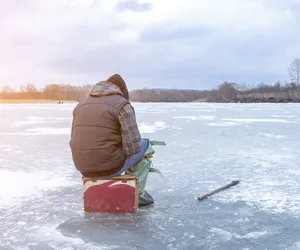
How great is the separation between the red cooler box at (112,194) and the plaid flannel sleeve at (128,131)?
0.25m

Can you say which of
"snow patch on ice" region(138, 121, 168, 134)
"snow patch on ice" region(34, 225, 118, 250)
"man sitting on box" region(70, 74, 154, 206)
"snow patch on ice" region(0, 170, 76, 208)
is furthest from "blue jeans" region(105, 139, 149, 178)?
"snow patch on ice" region(138, 121, 168, 134)

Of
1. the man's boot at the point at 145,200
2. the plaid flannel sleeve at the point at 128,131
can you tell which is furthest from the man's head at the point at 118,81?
the man's boot at the point at 145,200

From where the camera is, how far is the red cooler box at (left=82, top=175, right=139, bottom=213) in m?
3.60

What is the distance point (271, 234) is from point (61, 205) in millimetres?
2001

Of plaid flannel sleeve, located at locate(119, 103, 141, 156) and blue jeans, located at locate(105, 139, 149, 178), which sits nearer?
plaid flannel sleeve, located at locate(119, 103, 141, 156)

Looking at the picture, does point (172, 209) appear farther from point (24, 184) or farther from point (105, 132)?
point (24, 184)

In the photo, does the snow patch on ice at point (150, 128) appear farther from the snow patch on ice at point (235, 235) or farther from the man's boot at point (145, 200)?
the snow patch on ice at point (235, 235)

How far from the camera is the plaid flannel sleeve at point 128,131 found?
3479mm

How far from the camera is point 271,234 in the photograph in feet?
9.98

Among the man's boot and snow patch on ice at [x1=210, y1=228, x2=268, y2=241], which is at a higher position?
the man's boot

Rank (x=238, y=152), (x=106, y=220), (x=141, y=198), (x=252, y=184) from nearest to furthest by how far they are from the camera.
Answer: (x=106, y=220)
(x=141, y=198)
(x=252, y=184)
(x=238, y=152)

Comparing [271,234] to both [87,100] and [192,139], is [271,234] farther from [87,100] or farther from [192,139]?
[192,139]

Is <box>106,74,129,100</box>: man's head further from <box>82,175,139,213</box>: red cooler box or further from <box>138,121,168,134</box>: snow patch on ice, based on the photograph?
<box>138,121,168,134</box>: snow patch on ice

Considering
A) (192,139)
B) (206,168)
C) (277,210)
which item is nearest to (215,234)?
(277,210)
